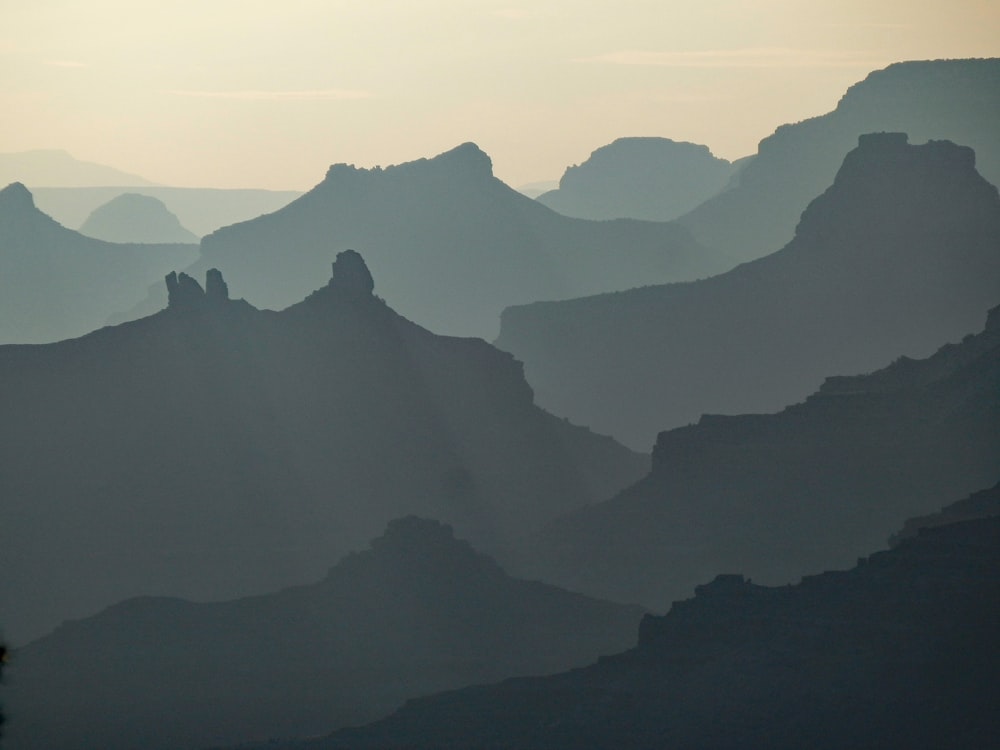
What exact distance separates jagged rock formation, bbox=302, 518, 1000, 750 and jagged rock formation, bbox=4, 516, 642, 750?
17643mm

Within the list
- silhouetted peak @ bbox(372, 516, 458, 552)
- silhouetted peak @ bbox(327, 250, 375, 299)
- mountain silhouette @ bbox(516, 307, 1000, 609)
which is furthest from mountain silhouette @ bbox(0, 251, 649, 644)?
silhouetted peak @ bbox(372, 516, 458, 552)

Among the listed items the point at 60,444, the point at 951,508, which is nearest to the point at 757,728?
the point at 951,508

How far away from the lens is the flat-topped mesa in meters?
188

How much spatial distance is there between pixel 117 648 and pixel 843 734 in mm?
61119

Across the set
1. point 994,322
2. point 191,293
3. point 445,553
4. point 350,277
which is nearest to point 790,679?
point 445,553

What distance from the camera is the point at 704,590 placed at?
115438 mm

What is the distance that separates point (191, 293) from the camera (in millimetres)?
188875

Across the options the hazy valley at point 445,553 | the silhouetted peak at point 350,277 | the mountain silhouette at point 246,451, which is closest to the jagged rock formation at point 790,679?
the hazy valley at point 445,553

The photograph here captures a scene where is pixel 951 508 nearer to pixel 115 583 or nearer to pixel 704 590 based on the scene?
pixel 704 590

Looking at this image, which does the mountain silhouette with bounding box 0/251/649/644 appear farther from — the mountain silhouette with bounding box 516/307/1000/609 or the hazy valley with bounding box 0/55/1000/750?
the mountain silhouette with bounding box 516/307/1000/609

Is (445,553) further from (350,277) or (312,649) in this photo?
(350,277)

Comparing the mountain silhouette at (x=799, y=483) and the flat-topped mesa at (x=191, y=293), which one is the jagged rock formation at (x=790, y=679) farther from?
the flat-topped mesa at (x=191, y=293)

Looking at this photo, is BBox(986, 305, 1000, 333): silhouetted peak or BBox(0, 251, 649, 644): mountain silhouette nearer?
BBox(986, 305, 1000, 333): silhouetted peak

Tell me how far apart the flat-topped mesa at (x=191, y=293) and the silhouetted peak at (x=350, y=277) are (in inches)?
433
